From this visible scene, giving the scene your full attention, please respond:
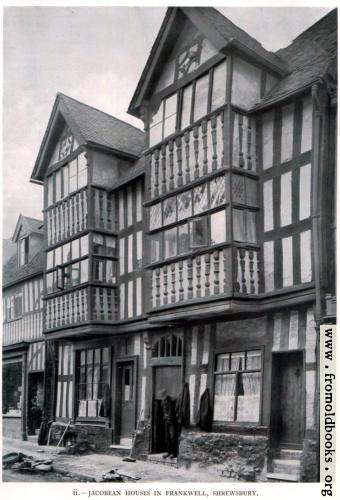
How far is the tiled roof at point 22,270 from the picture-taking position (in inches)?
761

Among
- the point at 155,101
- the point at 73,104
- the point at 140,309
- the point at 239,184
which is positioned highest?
the point at 73,104

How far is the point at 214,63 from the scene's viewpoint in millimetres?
11297

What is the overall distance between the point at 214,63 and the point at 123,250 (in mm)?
5603

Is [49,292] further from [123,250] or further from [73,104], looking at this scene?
[73,104]

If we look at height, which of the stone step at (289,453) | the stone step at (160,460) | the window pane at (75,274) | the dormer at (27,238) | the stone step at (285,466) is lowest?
the stone step at (160,460)

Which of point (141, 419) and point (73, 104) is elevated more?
point (73, 104)

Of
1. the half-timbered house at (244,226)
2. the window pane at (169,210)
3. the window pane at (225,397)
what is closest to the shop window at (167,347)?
the half-timbered house at (244,226)

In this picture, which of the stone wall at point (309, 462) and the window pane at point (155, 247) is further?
the window pane at point (155, 247)

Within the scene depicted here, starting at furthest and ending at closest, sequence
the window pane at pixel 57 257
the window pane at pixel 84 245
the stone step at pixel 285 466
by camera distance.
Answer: the window pane at pixel 57 257 < the window pane at pixel 84 245 < the stone step at pixel 285 466

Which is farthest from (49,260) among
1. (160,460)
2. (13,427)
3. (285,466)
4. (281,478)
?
(281,478)

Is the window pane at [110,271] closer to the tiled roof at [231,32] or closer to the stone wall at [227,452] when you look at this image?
the stone wall at [227,452]

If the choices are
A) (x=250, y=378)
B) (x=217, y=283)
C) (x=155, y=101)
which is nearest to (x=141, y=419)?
(x=250, y=378)

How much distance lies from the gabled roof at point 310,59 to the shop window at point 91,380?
7.93 metres

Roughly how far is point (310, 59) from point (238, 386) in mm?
6162
